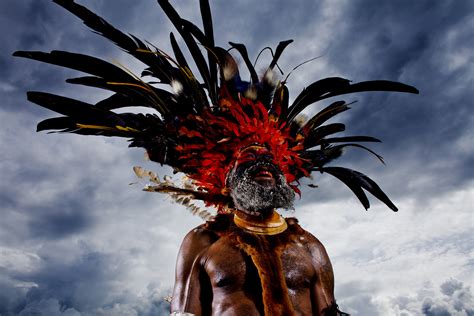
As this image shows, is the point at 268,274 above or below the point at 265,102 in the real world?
below

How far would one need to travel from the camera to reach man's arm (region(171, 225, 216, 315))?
3.57m

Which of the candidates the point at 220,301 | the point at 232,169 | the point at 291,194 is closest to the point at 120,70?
the point at 232,169

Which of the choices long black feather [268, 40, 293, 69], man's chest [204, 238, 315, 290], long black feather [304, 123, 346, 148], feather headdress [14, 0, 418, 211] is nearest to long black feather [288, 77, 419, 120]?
feather headdress [14, 0, 418, 211]

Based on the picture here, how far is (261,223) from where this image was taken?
3.95m

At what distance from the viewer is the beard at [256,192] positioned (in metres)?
3.87

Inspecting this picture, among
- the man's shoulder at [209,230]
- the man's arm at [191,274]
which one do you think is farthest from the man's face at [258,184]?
the man's arm at [191,274]

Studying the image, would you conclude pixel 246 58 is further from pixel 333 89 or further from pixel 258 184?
pixel 258 184

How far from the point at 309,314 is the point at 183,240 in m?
1.41

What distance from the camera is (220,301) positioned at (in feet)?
11.5

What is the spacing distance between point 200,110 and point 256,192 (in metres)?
1.13

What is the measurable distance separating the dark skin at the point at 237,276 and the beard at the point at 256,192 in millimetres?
67

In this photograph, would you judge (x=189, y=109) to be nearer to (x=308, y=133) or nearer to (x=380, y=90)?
(x=308, y=133)

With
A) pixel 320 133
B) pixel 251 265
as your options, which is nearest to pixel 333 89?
pixel 320 133

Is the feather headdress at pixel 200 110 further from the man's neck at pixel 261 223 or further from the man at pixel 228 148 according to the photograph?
the man's neck at pixel 261 223
